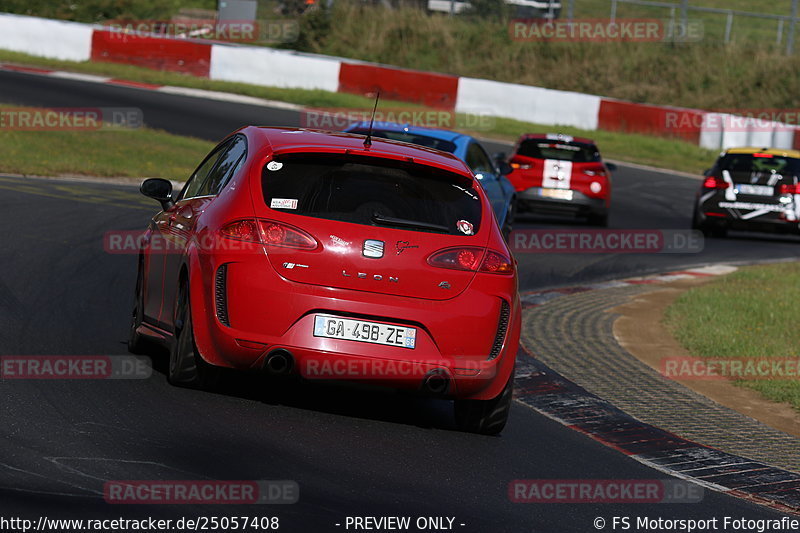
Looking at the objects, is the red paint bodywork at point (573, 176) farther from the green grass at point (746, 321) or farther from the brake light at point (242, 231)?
the brake light at point (242, 231)

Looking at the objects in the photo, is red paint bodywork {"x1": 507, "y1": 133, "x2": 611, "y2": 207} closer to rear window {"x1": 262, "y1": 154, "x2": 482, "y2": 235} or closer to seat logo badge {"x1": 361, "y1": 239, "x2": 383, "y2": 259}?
rear window {"x1": 262, "y1": 154, "x2": 482, "y2": 235}

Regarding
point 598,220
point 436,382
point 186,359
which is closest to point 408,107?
point 598,220

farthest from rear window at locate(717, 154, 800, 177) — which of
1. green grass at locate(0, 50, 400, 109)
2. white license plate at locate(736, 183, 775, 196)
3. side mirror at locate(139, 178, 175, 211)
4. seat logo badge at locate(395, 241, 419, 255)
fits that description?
seat logo badge at locate(395, 241, 419, 255)

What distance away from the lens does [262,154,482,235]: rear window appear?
7.41 meters

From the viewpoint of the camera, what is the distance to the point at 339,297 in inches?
279

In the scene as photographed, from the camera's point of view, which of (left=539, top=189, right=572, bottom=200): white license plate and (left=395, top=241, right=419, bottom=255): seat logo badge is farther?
(left=539, top=189, right=572, bottom=200): white license plate

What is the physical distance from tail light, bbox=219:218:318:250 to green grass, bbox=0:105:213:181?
1282 centimetres

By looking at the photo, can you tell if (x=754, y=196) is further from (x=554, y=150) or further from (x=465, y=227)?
(x=465, y=227)

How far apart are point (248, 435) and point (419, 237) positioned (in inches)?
55.8

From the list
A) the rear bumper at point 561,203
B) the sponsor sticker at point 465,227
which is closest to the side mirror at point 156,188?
the sponsor sticker at point 465,227

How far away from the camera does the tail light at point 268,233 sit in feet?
23.6

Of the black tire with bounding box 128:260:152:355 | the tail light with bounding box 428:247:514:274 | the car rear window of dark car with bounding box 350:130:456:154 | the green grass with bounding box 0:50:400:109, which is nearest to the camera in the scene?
the tail light with bounding box 428:247:514:274

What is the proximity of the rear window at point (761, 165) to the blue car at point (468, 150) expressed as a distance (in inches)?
255

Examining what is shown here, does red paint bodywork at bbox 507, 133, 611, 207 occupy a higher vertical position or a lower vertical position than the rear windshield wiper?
lower
